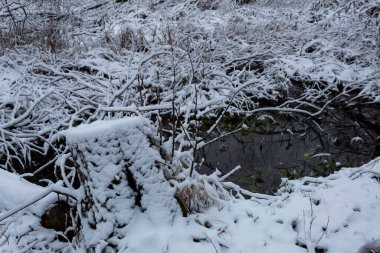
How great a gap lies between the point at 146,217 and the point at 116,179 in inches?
12.3

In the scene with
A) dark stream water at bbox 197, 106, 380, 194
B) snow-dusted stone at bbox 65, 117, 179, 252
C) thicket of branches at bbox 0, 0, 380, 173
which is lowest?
dark stream water at bbox 197, 106, 380, 194

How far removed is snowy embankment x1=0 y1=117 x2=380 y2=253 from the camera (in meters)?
2.06

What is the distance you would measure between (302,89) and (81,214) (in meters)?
4.51

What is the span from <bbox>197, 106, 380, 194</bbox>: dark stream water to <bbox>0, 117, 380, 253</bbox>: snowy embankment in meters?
1.19

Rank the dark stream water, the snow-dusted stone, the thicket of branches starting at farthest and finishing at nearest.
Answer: the thicket of branches, the dark stream water, the snow-dusted stone

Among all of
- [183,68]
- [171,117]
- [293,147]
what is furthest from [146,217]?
[183,68]

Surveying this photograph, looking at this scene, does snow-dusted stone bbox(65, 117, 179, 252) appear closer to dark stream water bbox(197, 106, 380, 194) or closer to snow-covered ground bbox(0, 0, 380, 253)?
snow-covered ground bbox(0, 0, 380, 253)

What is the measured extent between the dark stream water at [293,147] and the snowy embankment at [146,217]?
1.19m

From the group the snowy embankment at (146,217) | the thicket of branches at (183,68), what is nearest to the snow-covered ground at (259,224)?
the snowy embankment at (146,217)

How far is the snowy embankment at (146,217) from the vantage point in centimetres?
206

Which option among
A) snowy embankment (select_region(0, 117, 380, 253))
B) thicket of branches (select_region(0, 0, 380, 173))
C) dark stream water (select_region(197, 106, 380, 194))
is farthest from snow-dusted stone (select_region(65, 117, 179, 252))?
dark stream water (select_region(197, 106, 380, 194))

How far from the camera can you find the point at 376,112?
4.85 m

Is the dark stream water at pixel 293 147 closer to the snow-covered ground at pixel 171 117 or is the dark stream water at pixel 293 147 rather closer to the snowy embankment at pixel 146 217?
the snow-covered ground at pixel 171 117

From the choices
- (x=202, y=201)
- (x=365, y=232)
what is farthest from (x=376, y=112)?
(x=202, y=201)
